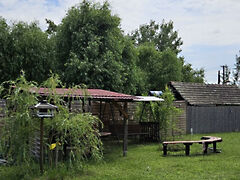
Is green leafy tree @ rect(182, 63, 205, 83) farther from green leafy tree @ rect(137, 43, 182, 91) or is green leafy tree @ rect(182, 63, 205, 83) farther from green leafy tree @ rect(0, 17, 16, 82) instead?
green leafy tree @ rect(0, 17, 16, 82)

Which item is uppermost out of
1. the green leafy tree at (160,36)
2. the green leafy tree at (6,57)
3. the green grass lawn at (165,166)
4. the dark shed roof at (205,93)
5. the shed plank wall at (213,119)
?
the green leafy tree at (160,36)

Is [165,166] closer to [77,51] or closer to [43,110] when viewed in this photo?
[43,110]

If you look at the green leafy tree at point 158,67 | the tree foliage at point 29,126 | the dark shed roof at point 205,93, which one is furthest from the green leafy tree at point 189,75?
the tree foliage at point 29,126

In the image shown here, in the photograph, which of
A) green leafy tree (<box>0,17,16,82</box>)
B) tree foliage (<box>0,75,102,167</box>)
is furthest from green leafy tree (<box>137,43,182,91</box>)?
tree foliage (<box>0,75,102,167</box>)

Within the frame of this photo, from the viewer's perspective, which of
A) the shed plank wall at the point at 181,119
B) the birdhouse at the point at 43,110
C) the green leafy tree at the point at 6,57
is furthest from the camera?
the green leafy tree at the point at 6,57

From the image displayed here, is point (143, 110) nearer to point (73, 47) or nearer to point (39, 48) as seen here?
point (73, 47)

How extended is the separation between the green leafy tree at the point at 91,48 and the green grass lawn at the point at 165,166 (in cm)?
813

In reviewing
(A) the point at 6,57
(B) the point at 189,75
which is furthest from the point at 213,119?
(B) the point at 189,75

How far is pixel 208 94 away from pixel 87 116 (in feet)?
51.8

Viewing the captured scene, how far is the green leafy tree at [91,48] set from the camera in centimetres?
2041

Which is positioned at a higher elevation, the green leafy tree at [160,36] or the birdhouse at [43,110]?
the green leafy tree at [160,36]

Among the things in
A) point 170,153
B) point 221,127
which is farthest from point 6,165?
point 221,127

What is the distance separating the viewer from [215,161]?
10594mm

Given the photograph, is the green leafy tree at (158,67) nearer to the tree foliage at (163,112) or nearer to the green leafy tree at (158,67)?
the green leafy tree at (158,67)
